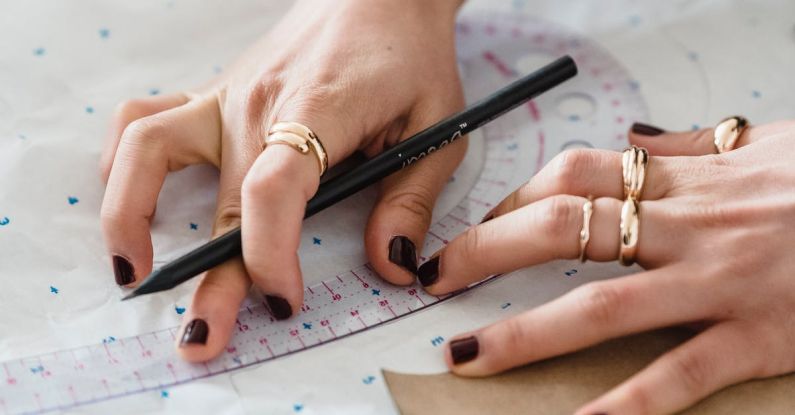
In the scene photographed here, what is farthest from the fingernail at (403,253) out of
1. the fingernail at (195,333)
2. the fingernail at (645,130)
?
the fingernail at (645,130)

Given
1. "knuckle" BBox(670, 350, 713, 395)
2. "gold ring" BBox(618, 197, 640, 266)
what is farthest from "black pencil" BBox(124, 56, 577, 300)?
"knuckle" BBox(670, 350, 713, 395)

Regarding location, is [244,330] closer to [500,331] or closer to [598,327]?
[500,331]

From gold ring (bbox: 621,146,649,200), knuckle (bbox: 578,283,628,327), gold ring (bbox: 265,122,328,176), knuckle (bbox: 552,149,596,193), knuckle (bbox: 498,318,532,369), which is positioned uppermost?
gold ring (bbox: 621,146,649,200)

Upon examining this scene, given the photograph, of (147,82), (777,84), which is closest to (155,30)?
(147,82)

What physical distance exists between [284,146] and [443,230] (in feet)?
0.81

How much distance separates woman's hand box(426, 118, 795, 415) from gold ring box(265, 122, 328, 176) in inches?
7.0

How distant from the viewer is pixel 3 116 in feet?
3.88

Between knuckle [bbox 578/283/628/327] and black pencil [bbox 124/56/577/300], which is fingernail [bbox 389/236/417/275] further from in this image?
knuckle [bbox 578/283/628/327]

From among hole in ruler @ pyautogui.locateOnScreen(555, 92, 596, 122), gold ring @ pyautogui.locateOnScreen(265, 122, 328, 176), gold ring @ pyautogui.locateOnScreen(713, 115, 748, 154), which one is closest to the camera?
gold ring @ pyautogui.locateOnScreen(265, 122, 328, 176)

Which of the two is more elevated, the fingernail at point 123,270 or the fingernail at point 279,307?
the fingernail at point 279,307

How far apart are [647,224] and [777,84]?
0.56 metres

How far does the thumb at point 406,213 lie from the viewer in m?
0.98

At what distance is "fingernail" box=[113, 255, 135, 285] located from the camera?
0.97 meters

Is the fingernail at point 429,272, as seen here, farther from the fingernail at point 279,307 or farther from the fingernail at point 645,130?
the fingernail at point 645,130
